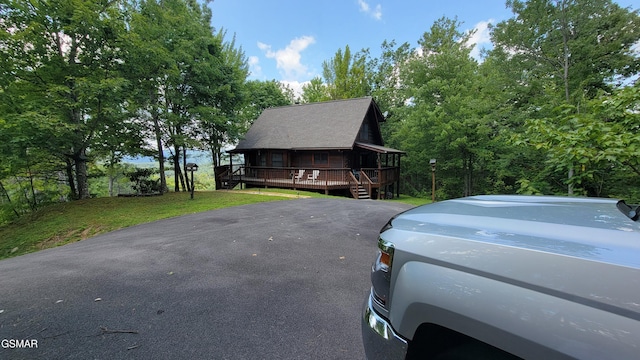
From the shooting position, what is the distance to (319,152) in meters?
16.0

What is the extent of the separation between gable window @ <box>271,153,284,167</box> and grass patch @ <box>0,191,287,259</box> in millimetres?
6895

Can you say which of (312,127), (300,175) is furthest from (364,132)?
(300,175)

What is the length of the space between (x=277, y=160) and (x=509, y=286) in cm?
1669

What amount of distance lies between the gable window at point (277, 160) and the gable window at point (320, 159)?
2.36m

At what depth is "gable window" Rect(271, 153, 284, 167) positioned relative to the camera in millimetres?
17000

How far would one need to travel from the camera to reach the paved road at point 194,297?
2.10 meters

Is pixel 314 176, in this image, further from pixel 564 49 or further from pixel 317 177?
pixel 564 49

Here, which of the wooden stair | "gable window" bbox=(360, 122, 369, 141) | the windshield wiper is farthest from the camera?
"gable window" bbox=(360, 122, 369, 141)

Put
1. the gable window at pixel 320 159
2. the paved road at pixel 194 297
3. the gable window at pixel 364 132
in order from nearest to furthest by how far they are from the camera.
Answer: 1. the paved road at pixel 194 297
2. the gable window at pixel 320 159
3. the gable window at pixel 364 132

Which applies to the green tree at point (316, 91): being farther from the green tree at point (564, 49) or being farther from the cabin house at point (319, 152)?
the green tree at point (564, 49)

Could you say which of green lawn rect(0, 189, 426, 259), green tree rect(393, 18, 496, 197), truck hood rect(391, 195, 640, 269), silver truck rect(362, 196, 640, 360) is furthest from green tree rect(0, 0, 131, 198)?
green tree rect(393, 18, 496, 197)

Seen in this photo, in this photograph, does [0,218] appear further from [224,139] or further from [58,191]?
[224,139]

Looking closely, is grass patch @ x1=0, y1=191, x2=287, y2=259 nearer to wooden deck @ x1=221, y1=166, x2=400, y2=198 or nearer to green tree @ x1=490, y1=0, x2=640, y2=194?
wooden deck @ x1=221, y1=166, x2=400, y2=198

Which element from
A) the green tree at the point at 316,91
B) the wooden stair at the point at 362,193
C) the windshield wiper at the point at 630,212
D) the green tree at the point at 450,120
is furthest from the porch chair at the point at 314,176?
the windshield wiper at the point at 630,212
